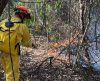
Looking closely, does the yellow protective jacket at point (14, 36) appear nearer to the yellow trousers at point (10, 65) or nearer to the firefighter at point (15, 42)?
the firefighter at point (15, 42)

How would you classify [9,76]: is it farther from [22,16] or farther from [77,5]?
[77,5]

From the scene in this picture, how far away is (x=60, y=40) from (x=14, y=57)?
3.15 meters

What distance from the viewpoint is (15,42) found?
5.30 m

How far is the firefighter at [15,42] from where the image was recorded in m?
5.23

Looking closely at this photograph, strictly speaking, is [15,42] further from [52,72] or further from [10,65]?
[52,72]

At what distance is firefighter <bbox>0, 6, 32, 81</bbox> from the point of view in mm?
5234

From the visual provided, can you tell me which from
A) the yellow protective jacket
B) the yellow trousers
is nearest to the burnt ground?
the yellow trousers

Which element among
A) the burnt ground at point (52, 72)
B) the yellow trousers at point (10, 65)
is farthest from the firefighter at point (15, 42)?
the burnt ground at point (52, 72)

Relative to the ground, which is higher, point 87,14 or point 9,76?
point 87,14

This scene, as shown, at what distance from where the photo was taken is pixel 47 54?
28.3ft

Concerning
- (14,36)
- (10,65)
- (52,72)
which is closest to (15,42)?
(14,36)

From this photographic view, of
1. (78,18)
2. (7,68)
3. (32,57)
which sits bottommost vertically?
(32,57)

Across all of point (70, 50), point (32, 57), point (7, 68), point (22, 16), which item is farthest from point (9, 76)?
point (32, 57)

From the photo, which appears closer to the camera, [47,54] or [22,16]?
[22,16]
